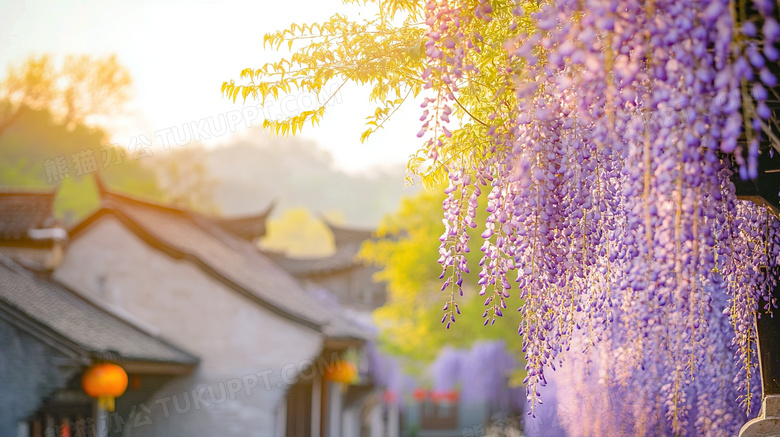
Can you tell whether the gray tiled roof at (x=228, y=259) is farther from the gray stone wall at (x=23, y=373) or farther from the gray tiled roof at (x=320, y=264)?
the gray tiled roof at (x=320, y=264)

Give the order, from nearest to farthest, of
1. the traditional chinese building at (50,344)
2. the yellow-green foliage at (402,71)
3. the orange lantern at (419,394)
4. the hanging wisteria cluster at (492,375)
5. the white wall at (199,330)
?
the yellow-green foliage at (402,71), the traditional chinese building at (50,344), the white wall at (199,330), the hanging wisteria cluster at (492,375), the orange lantern at (419,394)

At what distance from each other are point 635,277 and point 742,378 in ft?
12.7

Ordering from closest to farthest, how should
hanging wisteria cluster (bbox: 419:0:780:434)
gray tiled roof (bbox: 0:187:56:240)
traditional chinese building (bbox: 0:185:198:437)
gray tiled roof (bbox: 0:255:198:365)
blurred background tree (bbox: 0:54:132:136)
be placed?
1. hanging wisteria cluster (bbox: 419:0:780:434)
2. traditional chinese building (bbox: 0:185:198:437)
3. gray tiled roof (bbox: 0:255:198:365)
4. gray tiled roof (bbox: 0:187:56:240)
5. blurred background tree (bbox: 0:54:132:136)

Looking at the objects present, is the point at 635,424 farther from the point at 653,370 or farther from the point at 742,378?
the point at 742,378

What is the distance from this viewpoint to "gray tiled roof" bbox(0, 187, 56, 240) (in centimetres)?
1303

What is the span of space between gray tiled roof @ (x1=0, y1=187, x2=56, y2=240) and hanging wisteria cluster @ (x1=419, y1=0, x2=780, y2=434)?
11006 millimetres

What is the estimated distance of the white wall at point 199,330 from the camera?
478 inches

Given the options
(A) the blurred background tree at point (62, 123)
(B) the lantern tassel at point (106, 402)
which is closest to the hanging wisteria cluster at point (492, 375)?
(B) the lantern tassel at point (106, 402)

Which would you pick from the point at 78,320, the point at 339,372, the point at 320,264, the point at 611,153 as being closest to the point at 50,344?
the point at 78,320

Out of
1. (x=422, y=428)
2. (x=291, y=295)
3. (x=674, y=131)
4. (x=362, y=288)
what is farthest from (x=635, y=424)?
(x=422, y=428)

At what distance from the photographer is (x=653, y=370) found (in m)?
7.66

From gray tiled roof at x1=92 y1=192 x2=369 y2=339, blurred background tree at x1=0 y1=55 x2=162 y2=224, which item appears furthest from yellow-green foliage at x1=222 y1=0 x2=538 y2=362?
blurred background tree at x1=0 y1=55 x2=162 y2=224

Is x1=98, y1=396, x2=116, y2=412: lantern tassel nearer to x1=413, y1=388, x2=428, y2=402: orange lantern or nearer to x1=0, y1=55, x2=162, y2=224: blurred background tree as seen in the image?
x1=0, y1=55, x2=162, y2=224: blurred background tree

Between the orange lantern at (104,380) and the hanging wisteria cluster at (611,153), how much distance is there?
702cm
